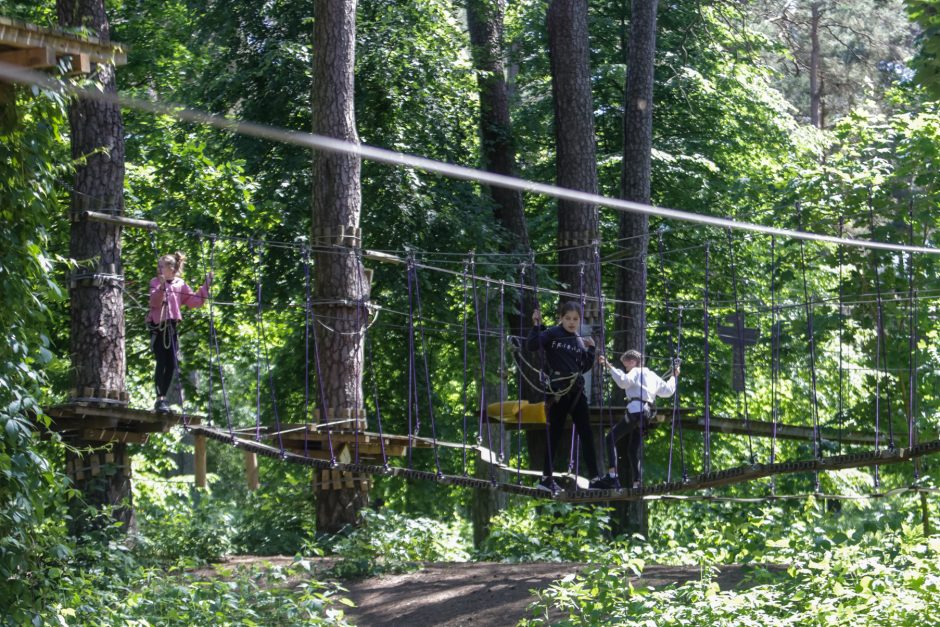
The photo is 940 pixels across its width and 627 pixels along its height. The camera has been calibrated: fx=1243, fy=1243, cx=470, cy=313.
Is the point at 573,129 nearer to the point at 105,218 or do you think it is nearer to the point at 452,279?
the point at 452,279

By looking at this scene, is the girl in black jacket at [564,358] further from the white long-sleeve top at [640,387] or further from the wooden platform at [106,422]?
the wooden platform at [106,422]

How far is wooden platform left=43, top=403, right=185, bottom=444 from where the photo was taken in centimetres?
883

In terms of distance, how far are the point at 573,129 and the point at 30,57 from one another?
7452 mm

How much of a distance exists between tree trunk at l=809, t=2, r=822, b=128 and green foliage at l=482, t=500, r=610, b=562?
1386cm

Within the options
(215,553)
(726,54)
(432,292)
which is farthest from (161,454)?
(726,54)

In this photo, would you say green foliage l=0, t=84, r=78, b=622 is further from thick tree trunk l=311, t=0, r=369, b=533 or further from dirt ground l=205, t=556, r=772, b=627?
thick tree trunk l=311, t=0, r=369, b=533

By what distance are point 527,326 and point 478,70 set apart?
110 inches

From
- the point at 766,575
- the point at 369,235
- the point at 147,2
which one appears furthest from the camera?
the point at 147,2

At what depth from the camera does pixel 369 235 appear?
1237cm

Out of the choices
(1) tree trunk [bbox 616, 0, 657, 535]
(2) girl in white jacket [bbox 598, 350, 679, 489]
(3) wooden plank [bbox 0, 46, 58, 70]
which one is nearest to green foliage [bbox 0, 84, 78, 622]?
(3) wooden plank [bbox 0, 46, 58, 70]

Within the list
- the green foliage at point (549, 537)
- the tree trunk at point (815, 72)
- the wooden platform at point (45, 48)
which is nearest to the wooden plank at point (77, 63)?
the wooden platform at point (45, 48)

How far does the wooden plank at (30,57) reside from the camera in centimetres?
545

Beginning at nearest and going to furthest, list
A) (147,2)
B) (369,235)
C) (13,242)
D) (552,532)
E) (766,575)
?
1. (13,242)
2. (766,575)
3. (552,532)
4. (369,235)
5. (147,2)

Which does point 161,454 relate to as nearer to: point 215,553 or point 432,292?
point 432,292
